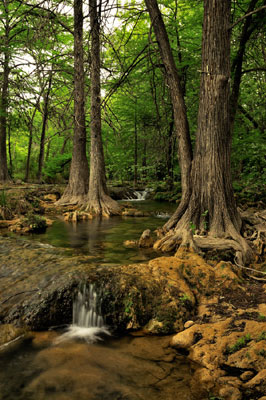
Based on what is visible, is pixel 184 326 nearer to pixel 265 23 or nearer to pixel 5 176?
pixel 265 23

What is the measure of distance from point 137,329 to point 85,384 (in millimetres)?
1203

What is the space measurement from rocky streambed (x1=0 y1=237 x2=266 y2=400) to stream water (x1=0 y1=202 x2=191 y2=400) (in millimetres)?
171

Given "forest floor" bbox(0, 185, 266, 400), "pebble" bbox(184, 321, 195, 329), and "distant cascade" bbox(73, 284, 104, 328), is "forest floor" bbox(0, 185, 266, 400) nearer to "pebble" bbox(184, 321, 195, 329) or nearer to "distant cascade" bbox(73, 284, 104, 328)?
"pebble" bbox(184, 321, 195, 329)

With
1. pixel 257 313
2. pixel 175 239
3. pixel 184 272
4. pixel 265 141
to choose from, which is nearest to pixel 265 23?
pixel 265 141

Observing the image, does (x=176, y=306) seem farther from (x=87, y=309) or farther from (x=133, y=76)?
(x=133, y=76)

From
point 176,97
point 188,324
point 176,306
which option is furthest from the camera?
point 176,97

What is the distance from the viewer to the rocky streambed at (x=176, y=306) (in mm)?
3039

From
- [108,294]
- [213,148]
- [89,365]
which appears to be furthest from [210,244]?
[89,365]

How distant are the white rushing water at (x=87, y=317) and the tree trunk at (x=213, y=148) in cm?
250

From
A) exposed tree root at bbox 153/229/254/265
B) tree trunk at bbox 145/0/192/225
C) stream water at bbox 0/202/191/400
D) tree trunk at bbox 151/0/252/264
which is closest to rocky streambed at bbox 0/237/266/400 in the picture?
stream water at bbox 0/202/191/400

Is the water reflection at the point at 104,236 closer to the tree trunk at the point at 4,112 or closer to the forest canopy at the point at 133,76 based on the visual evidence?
the forest canopy at the point at 133,76

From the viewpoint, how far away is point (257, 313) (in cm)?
380

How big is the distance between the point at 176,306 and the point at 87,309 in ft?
4.47

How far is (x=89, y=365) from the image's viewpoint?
330cm
